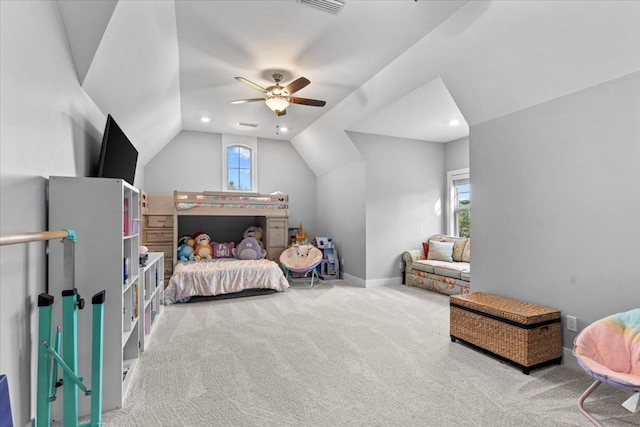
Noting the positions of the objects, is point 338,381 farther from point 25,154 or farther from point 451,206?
point 451,206

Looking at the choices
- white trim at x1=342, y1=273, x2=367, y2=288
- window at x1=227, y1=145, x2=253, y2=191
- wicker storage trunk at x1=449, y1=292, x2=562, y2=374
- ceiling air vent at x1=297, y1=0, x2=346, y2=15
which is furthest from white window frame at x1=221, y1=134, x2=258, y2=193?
wicker storage trunk at x1=449, y1=292, x2=562, y2=374

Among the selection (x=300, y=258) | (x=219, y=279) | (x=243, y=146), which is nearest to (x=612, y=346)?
(x=219, y=279)

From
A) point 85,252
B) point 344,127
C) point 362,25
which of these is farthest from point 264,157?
point 85,252

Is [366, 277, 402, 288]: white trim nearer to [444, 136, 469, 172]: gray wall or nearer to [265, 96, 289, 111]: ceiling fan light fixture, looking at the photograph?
[444, 136, 469, 172]: gray wall

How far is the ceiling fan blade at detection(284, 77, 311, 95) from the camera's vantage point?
128 inches

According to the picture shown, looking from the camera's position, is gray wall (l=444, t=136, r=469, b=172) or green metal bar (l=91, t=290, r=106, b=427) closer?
green metal bar (l=91, t=290, r=106, b=427)

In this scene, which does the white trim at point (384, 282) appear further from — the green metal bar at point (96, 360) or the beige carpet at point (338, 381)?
the green metal bar at point (96, 360)

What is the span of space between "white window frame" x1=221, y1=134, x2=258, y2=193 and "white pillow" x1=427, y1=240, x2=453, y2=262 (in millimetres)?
3651

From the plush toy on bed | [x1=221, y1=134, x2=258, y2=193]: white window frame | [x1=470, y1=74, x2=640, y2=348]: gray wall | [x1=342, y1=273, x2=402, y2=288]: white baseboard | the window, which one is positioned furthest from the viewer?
the window

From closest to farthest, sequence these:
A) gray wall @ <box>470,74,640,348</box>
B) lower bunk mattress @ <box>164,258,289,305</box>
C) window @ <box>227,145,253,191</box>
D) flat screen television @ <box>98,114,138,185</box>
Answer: gray wall @ <box>470,74,640,348</box> < flat screen television @ <box>98,114,138,185</box> < lower bunk mattress @ <box>164,258,289,305</box> < window @ <box>227,145,253,191</box>

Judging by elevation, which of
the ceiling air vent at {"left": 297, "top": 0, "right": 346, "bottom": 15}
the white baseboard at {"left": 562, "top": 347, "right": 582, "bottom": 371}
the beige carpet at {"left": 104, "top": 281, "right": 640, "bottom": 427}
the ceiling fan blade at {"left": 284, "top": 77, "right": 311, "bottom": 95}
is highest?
the ceiling air vent at {"left": 297, "top": 0, "right": 346, "bottom": 15}

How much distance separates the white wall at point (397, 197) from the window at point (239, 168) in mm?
2488

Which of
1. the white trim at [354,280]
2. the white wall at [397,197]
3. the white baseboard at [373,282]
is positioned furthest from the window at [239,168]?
the white baseboard at [373,282]

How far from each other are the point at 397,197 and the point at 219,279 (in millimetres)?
3308
